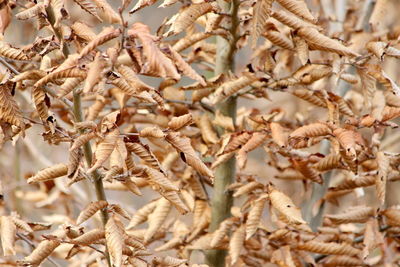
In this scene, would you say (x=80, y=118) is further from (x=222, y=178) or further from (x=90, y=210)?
(x=222, y=178)

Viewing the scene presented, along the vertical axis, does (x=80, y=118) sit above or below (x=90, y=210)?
above

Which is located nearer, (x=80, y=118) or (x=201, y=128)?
(x=80, y=118)

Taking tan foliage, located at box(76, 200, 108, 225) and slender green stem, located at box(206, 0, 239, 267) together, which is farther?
slender green stem, located at box(206, 0, 239, 267)

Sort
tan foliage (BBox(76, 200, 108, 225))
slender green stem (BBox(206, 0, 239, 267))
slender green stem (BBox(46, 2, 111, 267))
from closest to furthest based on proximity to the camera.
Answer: slender green stem (BBox(46, 2, 111, 267)), tan foliage (BBox(76, 200, 108, 225)), slender green stem (BBox(206, 0, 239, 267))

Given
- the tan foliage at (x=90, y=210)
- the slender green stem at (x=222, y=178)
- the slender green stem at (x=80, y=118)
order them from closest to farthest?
the slender green stem at (x=80, y=118)
the tan foliage at (x=90, y=210)
the slender green stem at (x=222, y=178)

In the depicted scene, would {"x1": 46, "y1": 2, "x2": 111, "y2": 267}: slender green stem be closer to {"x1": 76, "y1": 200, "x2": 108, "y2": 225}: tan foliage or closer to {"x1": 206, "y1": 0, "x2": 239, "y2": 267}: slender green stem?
{"x1": 76, "y1": 200, "x2": 108, "y2": 225}: tan foliage

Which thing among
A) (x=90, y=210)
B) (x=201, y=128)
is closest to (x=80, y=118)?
(x=90, y=210)

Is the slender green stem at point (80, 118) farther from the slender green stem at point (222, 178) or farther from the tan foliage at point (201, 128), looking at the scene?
the slender green stem at point (222, 178)

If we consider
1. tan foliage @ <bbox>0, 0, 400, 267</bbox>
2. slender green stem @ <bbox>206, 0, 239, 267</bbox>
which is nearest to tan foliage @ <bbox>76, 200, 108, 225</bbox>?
tan foliage @ <bbox>0, 0, 400, 267</bbox>

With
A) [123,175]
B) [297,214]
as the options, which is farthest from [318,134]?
[123,175]

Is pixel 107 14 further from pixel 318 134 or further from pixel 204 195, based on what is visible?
pixel 204 195

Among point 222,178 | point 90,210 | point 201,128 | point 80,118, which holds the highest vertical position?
point 80,118

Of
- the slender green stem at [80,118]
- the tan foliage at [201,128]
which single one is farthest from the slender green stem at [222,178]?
the slender green stem at [80,118]
